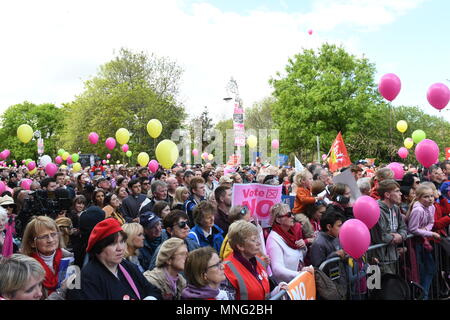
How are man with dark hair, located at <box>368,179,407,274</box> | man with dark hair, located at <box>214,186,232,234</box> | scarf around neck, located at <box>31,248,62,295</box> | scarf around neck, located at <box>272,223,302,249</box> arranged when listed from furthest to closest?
man with dark hair, located at <box>214,186,232,234</box>, man with dark hair, located at <box>368,179,407,274</box>, scarf around neck, located at <box>272,223,302,249</box>, scarf around neck, located at <box>31,248,62,295</box>

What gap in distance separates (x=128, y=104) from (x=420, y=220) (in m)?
34.8

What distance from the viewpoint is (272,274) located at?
496 cm

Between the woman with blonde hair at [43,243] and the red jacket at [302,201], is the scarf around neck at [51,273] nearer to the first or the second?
the woman with blonde hair at [43,243]

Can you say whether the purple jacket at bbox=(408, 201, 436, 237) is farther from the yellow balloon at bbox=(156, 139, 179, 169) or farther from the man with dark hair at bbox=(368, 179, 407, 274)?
the yellow balloon at bbox=(156, 139, 179, 169)

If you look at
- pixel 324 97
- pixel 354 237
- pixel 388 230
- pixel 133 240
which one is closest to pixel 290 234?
pixel 354 237

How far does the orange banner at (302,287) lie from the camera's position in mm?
4016

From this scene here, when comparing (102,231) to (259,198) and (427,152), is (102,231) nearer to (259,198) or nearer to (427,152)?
(259,198)

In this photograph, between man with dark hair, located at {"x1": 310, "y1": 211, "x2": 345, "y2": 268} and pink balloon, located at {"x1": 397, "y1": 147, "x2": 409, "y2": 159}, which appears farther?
pink balloon, located at {"x1": 397, "y1": 147, "x2": 409, "y2": 159}

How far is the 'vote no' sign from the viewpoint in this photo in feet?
20.3

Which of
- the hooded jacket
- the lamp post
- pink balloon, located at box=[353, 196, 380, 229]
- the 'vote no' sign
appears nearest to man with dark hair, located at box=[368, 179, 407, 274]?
the hooded jacket

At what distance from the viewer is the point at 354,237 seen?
474cm

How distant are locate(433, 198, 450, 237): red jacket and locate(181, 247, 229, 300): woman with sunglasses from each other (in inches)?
177
